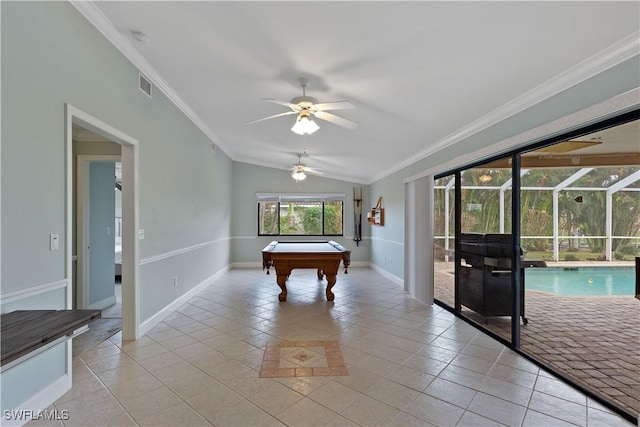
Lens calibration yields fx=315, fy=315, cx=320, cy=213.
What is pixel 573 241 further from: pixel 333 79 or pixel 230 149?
pixel 230 149

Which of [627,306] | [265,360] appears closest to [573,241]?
[627,306]

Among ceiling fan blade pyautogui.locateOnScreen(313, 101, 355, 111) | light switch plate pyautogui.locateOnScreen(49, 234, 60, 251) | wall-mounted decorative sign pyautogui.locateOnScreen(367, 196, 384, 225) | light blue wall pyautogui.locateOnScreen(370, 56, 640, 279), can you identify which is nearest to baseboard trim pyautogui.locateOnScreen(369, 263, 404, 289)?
light blue wall pyautogui.locateOnScreen(370, 56, 640, 279)

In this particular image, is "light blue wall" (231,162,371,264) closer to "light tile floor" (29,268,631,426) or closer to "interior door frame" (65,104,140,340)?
"light tile floor" (29,268,631,426)

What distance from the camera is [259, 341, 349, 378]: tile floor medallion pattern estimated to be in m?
2.67

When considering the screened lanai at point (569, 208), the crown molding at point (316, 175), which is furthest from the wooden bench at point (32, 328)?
the crown molding at point (316, 175)

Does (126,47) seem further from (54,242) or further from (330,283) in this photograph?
(330,283)

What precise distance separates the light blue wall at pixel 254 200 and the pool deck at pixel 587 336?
11.6ft

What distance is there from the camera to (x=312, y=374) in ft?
8.66

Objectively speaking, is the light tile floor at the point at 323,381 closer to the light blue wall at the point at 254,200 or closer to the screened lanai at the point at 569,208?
the screened lanai at the point at 569,208

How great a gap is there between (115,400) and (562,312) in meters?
5.26

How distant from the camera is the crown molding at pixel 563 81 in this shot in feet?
6.49

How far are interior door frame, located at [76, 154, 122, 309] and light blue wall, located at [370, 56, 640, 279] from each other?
14.8 ft

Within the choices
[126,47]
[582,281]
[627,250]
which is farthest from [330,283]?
[582,281]

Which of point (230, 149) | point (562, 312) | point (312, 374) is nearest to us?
point (312, 374)
